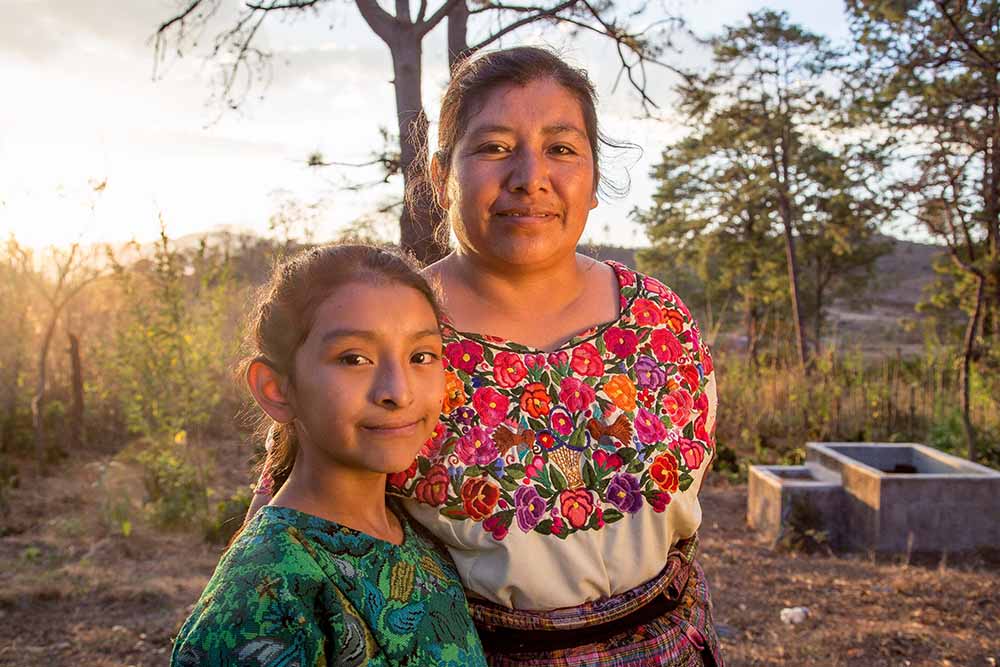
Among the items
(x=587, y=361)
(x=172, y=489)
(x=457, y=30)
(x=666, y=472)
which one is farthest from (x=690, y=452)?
(x=172, y=489)

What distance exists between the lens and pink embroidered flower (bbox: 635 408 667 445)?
1.75 meters

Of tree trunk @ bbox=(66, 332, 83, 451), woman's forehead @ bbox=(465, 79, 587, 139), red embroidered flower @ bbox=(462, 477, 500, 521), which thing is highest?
woman's forehead @ bbox=(465, 79, 587, 139)

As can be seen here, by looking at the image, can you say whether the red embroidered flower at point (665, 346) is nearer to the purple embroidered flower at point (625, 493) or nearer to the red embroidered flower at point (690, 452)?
the red embroidered flower at point (690, 452)

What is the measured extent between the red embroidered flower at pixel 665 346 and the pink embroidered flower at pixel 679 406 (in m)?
0.08

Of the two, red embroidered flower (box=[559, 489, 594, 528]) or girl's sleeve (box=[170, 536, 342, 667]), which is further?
red embroidered flower (box=[559, 489, 594, 528])

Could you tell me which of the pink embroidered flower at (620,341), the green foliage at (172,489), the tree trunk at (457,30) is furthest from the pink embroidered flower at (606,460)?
the green foliage at (172,489)

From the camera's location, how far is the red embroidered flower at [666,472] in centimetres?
173

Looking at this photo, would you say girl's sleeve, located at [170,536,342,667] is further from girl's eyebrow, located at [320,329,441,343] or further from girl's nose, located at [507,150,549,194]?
girl's nose, located at [507,150,549,194]

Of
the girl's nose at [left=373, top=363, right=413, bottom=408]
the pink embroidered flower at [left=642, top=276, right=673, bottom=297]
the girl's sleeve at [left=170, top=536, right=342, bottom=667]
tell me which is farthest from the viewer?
the pink embroidered flower at [left=642, top=276, right=673, bottom=297]

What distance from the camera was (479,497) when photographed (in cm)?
166

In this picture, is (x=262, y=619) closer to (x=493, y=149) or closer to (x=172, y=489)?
(x=493, y=149)

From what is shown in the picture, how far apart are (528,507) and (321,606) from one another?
49 cm

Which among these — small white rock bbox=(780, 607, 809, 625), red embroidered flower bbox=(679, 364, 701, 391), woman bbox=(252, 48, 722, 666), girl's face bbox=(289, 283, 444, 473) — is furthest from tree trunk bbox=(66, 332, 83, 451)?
red embroidered flower bbox=(679, 364, 701, 391)

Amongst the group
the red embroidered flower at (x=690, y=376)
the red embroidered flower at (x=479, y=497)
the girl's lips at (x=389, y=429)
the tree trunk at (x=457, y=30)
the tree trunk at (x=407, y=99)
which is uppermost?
the tree trunk at (x=457, y=30)
